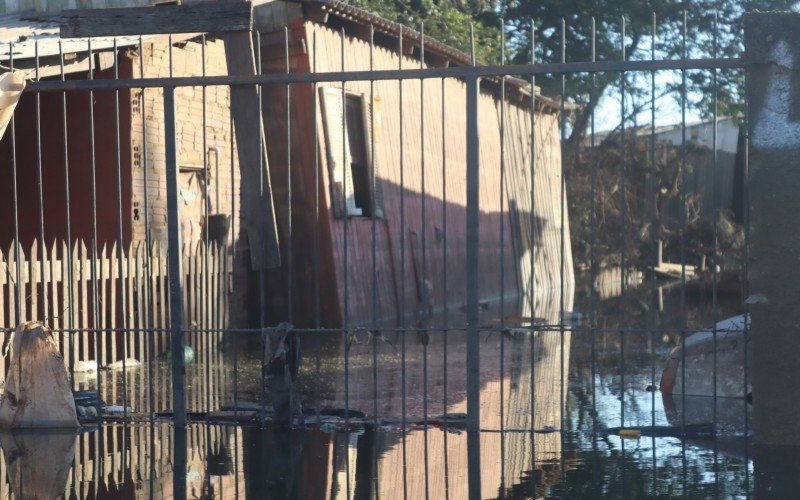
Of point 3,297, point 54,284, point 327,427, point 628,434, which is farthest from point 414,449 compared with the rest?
point 3,297

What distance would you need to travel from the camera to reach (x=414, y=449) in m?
7.79

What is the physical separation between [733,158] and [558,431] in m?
30.9

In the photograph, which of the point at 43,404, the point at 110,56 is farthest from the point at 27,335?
the point at 110,56

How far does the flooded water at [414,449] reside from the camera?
21.8 ft

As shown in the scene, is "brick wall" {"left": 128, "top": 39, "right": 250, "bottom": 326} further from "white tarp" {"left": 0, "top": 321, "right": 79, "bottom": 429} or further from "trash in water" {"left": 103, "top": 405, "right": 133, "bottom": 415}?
"white tarp" {"left": 0, "top": 321, "right": 79, "bottom": 429}

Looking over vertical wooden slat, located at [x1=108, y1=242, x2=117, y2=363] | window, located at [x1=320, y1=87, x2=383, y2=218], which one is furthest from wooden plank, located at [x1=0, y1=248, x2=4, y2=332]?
window, located at [x1=320, y1=87, x2=383, y2=218]

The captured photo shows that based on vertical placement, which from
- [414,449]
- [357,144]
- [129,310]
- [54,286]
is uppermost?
[357,144]

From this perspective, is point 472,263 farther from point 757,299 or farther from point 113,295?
point 113,295

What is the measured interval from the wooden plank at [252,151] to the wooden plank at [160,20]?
0.25 meters

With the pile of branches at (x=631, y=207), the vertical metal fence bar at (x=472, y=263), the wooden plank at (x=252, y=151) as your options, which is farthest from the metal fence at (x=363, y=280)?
the pile of branches at (x=631, y=207)

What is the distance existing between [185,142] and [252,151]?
21.0 feet

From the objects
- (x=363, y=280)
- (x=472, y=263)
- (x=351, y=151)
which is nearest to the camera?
(x=472, y=263)

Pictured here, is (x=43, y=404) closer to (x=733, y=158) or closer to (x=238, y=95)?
(x=238, y=95)

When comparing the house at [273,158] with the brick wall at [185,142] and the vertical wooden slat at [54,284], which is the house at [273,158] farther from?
the vertical wooden slat at [54,284]
